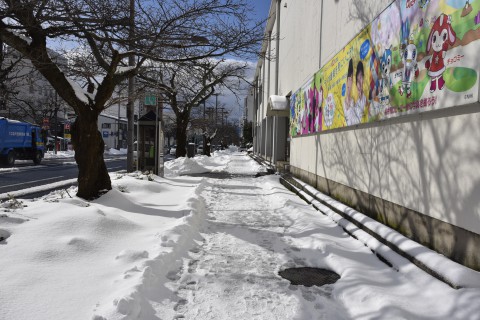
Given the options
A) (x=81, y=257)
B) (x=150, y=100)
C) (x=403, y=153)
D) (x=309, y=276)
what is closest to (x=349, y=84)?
(x=403, y=153)

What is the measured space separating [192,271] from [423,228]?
279 centimetres

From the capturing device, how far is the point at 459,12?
3.69m

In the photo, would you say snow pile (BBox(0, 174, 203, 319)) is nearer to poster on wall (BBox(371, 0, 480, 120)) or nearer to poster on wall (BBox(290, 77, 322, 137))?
poster on wall (BBox(371, 0, 480, 120))

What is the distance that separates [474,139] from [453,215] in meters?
0.82

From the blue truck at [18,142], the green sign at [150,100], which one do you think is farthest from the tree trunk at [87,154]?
the blue truck at [18,142]

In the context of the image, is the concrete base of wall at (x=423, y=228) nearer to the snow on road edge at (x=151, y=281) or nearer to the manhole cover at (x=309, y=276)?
the manhole cover at (x=309, y=276)

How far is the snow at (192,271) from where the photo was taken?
124 inches

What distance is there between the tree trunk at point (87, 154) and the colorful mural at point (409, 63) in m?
5.42

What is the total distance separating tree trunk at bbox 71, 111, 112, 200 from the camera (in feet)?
26.0

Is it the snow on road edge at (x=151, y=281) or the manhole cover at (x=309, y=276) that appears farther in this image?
the manhole cover at (x=309, y=276)

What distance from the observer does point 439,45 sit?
13.3 ft

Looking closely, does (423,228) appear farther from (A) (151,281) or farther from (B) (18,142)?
(B) (18,142)

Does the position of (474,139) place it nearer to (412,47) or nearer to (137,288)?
(412,47)

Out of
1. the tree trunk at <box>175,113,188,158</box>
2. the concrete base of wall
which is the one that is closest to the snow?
the concrete base of wall
